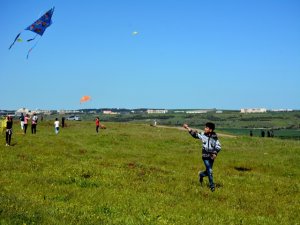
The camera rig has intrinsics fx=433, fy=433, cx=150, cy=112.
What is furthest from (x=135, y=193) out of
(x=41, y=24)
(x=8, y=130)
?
(x=8, y=130)

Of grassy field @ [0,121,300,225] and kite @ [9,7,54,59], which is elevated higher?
kite @ [9,7,54,59]

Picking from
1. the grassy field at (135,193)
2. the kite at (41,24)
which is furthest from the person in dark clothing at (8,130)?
the kite at (41,24)

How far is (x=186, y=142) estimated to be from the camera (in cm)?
5303

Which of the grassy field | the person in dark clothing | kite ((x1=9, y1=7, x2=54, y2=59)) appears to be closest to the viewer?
the grassy field

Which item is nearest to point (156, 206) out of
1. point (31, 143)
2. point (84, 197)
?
point (84, 197)

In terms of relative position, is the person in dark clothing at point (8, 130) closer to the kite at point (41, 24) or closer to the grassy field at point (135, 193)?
the grassy field at point (135, 193)

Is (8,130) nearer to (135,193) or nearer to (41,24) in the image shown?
(41,24)

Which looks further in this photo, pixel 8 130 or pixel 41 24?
pixel 8 130

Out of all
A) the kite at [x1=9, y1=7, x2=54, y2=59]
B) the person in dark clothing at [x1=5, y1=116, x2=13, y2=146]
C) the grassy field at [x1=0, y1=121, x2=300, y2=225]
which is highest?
the kite at [x1=9, y1=7, x2=54, y2=59]

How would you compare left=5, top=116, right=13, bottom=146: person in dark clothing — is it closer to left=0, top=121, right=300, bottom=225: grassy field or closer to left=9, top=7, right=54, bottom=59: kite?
left=0, top=121, right=300, bottom=225: grassy field

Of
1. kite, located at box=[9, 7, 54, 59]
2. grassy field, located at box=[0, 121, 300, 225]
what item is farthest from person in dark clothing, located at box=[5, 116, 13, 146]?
kite, located at box=[9, 7, 54, 59]

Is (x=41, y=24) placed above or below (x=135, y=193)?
above

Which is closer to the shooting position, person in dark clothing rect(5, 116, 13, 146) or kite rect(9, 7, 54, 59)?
kite rect(9, 7, 54, 59)

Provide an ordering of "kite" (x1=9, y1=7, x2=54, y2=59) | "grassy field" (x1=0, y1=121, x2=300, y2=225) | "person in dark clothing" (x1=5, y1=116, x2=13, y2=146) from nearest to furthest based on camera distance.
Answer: "grassy field" (x1=0, y1=121, x2=300, y2=225)
"kite" (x1=9, y1=7, x2=54, y2=59)
"person in dark clothing" (x1=5, y1=116, x2=13, y2=146)
